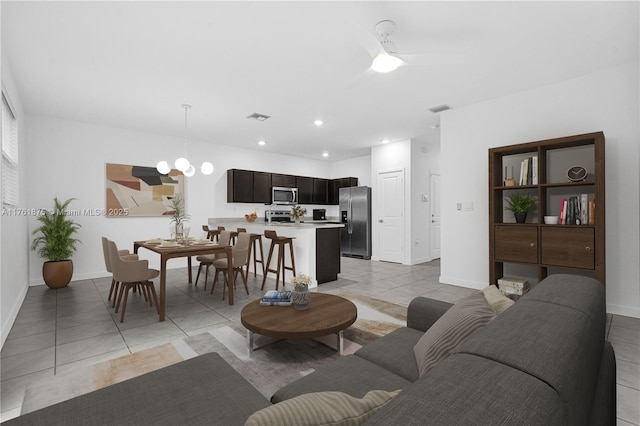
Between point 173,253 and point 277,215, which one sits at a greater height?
point 277,215

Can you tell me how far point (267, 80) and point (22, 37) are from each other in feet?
7.31

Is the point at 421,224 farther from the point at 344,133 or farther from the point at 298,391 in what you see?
the point at 298,391

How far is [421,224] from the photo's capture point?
22.8 ft

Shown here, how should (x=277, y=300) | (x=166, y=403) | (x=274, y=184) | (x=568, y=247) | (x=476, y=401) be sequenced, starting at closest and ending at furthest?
(x=476, y=401) < (x=166, y=403) < (x=277, y=300) < (x=568, y=247) < (x=274, y=184)

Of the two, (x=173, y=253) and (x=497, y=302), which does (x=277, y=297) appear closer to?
(x=173, y=253)

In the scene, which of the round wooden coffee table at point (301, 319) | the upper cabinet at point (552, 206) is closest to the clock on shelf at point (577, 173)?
the upper cabinet at point (552, 206)

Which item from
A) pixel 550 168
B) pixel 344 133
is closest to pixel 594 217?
pixel 550 168

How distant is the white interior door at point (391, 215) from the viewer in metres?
6.77

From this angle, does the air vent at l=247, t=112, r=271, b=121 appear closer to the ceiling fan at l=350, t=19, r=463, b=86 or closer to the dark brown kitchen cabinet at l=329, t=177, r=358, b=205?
the ceiling fan at l=350, t=19, r=463, b=86

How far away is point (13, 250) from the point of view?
3504 mm

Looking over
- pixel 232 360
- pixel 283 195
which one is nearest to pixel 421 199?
pixel 283 195

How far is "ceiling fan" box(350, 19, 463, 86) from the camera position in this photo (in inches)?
97.0

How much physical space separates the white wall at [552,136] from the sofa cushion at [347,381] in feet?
11.8

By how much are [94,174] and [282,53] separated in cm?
434
